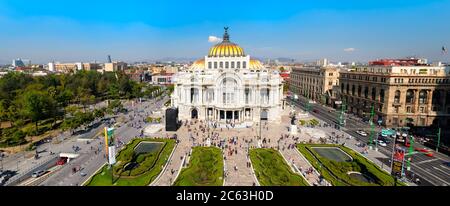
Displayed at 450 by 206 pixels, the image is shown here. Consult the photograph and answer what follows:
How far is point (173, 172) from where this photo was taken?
33344 mm

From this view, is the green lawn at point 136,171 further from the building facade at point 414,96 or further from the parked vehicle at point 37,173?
the building facade at point 414,96

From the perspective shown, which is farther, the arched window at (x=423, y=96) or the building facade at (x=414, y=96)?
the arched window at (x=423, y=96)

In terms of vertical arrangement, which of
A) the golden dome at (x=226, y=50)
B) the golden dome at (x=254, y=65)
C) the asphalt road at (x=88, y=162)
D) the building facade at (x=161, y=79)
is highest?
the golden dome at (x=226, y=50)

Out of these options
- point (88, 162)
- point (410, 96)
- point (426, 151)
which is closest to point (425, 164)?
point (426, 151)

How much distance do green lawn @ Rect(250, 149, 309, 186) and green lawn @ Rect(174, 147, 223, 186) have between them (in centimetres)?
451

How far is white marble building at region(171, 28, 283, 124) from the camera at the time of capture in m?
62.5

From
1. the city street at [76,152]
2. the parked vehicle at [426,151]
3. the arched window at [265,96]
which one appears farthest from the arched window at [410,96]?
the city street at [76,152]

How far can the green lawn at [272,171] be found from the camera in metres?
29.2

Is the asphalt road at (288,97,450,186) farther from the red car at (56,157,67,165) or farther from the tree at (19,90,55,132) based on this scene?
the tree at (19,90,55,132)

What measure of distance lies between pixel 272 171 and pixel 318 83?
70.8 meters

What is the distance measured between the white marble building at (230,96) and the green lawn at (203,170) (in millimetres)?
23848

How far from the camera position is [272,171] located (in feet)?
104

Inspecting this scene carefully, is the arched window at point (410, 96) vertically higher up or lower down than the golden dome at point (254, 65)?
lower down
